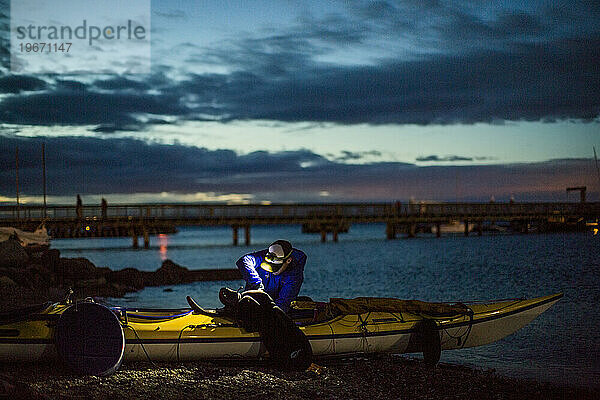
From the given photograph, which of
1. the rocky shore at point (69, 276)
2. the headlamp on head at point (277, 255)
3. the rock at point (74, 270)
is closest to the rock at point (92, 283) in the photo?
the rocky shore at point (69, 276)

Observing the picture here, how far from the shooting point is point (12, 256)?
2292cm

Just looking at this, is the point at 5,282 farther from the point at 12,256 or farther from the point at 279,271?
the point at 279,271

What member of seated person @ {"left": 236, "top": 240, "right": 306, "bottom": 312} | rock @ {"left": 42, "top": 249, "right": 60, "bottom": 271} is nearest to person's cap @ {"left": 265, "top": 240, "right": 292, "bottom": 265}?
seated person @ {"left": 236, "top": 240, "right": 306, "bottom": 312}

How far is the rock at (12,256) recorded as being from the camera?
891 inches

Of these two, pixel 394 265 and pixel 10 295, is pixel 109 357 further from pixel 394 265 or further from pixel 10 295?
pixel 394 265

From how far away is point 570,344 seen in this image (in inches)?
504

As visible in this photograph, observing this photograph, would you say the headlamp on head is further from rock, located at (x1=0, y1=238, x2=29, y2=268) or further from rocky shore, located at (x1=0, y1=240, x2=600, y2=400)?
rock, located at (x1=0, y1=238, x2=29, y2=268)

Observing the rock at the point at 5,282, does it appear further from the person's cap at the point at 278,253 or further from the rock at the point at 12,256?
the person's cap at the point at 278,253

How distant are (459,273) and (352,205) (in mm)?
18452

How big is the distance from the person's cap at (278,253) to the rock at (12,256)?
1729 centimetres

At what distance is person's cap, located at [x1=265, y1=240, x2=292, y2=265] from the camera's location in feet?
29.7

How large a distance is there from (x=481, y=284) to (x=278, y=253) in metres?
18.9

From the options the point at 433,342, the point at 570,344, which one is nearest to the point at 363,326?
the point at 433,342

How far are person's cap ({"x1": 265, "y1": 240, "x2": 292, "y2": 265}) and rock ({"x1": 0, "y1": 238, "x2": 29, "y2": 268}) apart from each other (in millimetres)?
17293
